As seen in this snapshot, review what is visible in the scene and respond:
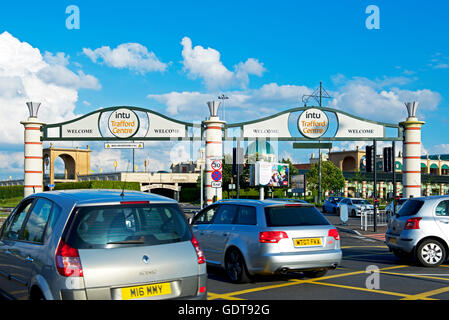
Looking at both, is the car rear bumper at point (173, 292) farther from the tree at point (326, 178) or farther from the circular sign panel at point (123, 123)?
the tree at point (326, 178)

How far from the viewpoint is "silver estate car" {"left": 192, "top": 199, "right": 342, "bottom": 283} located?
8430 mm

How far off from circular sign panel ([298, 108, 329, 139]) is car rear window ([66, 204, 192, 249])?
20.0 m

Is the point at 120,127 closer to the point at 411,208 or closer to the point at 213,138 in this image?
the point at 213,138

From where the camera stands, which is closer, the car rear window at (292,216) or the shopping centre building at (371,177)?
the car rear window at (292,216)

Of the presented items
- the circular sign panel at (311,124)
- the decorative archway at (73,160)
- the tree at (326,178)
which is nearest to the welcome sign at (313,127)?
the circular sign panel at (311,124)

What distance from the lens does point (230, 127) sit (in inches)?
982

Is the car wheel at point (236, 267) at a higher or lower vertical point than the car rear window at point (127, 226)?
lower

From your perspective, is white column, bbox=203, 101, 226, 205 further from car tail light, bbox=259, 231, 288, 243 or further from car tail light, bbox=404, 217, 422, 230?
car tail light, bbox=259, 231, 288, 243

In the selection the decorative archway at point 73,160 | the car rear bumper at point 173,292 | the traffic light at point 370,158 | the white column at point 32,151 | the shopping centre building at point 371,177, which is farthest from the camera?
the decorative archway at point 73,160

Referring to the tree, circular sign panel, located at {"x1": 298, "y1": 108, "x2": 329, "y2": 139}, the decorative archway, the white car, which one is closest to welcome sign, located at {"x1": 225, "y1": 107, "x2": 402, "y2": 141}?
circular sign panel, located at {"x1": 298, "y1": 108, "x2": 329, "y2": 139}

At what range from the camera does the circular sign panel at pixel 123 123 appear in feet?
84.6

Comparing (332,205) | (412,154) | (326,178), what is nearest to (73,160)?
(326,178)

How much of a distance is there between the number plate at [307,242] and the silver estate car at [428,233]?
332cm
